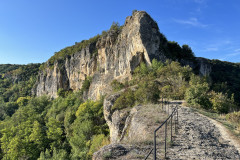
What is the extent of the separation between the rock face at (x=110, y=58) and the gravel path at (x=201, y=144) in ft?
64.0

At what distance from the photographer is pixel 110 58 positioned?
3612cm

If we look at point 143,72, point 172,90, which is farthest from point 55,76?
point 172,90

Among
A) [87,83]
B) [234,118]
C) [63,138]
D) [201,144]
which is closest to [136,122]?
[201,144]

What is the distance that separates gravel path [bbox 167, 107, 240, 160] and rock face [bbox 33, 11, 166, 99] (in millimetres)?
19495

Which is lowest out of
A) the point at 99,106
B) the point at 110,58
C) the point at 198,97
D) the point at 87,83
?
the point at 99,106

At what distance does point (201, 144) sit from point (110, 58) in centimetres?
3190

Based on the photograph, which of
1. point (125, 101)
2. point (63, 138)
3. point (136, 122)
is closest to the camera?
point (136, 122)

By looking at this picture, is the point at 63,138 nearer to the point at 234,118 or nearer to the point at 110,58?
the point at 110,58

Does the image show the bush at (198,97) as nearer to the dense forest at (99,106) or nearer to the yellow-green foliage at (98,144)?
the dense forest at (99,106)

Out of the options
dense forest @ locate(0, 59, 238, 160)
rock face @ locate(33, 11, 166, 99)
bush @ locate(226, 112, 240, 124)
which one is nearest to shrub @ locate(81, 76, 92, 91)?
dense forest @ locate(0, 59, 238, 160)

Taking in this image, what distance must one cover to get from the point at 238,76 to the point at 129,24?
59.2 m

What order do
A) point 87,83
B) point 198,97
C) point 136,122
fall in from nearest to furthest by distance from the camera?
point 136,122, point 198,97, point 87,83

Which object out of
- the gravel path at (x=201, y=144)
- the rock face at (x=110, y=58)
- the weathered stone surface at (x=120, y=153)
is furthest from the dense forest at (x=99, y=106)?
the weathered stone surface at (x=120, y=153)

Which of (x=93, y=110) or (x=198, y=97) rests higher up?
(x=198, y=97)
